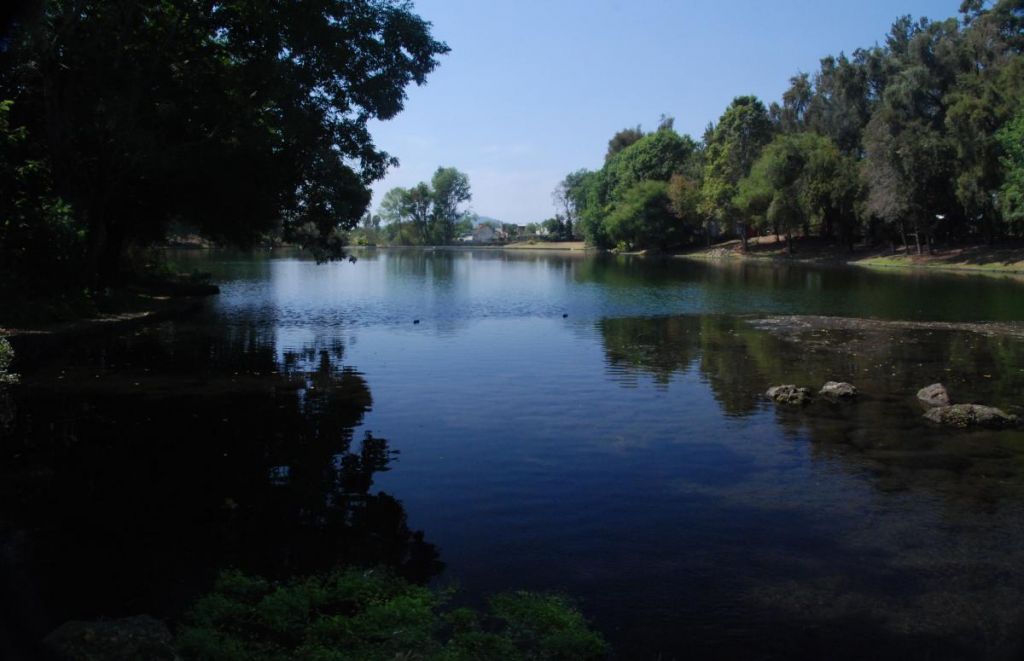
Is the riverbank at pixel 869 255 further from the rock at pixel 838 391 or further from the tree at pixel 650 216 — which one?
the rock at pixel 838 391

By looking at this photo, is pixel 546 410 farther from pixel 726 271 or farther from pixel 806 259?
pixel 806 259

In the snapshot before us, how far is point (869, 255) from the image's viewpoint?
8244 centimetres

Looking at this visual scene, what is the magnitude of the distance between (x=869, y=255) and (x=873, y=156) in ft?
43.1

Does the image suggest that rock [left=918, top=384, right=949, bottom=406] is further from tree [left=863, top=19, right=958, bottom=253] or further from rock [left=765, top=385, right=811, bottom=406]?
tree [left=863, top=19, right=958, bottom=253]

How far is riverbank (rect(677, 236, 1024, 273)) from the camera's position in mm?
66625

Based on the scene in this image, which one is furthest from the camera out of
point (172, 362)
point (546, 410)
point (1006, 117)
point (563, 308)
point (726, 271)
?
point (726, 271)

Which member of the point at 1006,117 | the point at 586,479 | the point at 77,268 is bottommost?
the point at 586,479

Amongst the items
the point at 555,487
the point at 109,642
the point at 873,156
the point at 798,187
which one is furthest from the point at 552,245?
the point at 109,642

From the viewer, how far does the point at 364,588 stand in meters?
7.31

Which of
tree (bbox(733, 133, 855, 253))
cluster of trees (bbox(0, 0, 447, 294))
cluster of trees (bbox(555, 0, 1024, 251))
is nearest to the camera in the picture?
cluster of trees (bbox(0, 0, 447, 294))

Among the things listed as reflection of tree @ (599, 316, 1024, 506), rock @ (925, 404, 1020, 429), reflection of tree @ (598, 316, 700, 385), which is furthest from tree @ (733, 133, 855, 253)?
rock @ (925, 404, 1020, 429)

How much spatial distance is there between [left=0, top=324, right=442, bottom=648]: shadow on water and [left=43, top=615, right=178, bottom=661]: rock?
0.91 meters

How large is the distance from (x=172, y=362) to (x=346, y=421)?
875 cm

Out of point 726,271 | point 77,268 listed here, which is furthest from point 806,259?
point 77,268
